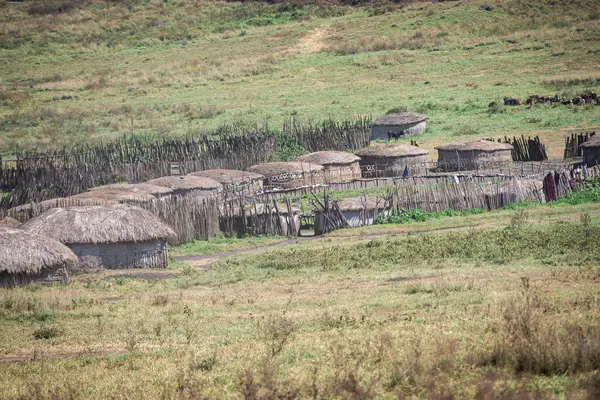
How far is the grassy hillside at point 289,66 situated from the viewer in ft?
161

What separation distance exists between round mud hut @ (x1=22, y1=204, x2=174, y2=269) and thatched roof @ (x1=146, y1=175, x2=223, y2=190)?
8.44m

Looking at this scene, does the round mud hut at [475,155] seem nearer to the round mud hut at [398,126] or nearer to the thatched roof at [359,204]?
the round mud hut at [398,126]

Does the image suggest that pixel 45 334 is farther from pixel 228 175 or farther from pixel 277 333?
pixel 228 175

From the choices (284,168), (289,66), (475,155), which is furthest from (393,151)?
(289,66)

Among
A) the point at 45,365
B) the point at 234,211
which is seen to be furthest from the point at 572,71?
the point at 45,365

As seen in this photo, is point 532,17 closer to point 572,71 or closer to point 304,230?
point 572,71

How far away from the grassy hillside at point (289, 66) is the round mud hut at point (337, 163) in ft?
22.7

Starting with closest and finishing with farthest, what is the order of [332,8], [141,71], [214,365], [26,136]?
[214,365], [26,136], [141,71], [332,8]

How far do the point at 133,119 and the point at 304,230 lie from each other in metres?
26.8

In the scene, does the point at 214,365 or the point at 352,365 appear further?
the point at 214,365

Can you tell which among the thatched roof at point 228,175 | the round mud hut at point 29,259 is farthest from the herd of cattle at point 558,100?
the round mud hut at point 29,259

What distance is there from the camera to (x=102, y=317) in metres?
15.0

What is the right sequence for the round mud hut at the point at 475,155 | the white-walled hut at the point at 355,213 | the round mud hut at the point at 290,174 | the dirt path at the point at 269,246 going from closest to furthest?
the dirt path at the point at 269,246
the white-walled hut at the point at 355,213
the round mud hut at the point at 290,174
the round mud hut at the point at 475,155

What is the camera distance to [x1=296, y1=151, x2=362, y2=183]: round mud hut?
35250 mm
